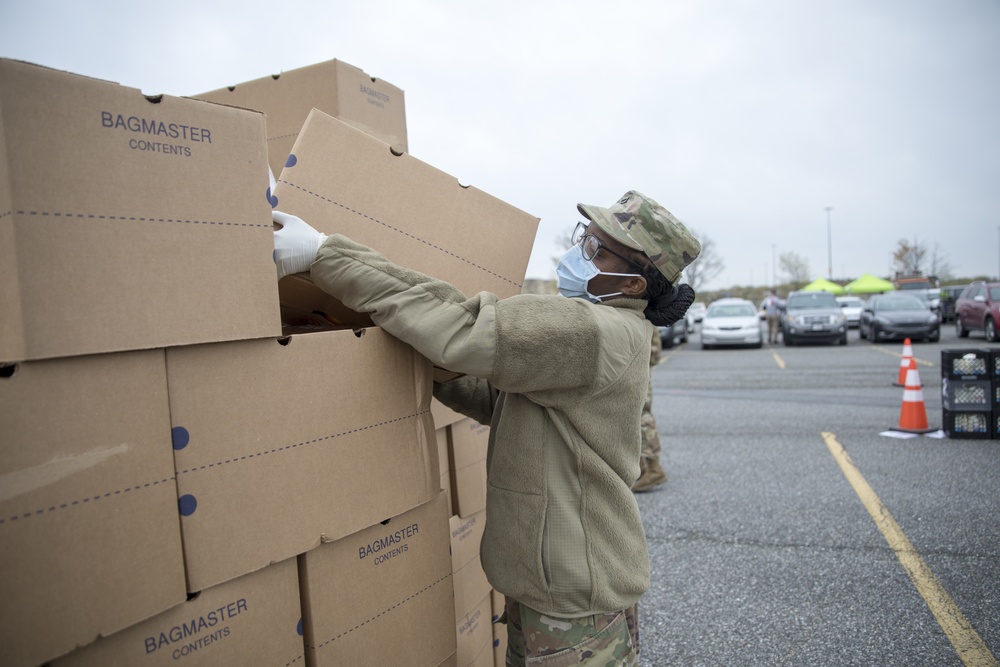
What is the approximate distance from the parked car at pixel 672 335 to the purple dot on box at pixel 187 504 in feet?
62.2

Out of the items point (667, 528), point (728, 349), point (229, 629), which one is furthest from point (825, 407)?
point (728, 349)

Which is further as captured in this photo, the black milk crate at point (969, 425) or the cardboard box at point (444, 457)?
the black milk crate at point (969, 425)

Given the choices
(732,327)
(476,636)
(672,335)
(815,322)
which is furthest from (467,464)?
(672,335)

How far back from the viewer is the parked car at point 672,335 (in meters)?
20.4

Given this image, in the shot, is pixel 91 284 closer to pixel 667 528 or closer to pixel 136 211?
pixel 136 211

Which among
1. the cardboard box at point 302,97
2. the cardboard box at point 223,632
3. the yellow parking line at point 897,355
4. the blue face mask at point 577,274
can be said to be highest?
the cardboard box at point 302,97

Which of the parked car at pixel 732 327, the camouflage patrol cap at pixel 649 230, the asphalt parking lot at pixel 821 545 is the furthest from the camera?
the parked car at pixel 732 327

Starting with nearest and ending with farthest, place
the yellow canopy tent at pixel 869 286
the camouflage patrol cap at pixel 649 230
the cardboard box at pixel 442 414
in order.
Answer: the camouflage patrol cap at pixel 649 230 → the cardboard box at pixel 442 414 → the yellow canopy tent at pixel 869 286

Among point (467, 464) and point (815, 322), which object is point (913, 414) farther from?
point (815, 322)

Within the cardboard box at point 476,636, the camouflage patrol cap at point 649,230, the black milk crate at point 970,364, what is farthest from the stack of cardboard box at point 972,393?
the camouflage patrol cap at point 649,230

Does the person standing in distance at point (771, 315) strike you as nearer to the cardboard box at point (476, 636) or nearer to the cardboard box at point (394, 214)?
the cardboard box at point (476, 636)

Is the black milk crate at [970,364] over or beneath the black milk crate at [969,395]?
over

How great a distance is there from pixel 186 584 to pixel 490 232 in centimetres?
140

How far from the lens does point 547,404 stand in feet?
5.76
